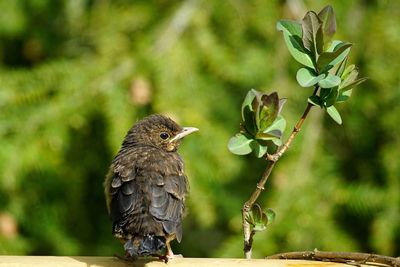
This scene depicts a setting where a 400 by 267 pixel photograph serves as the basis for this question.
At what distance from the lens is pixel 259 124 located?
2229 mm

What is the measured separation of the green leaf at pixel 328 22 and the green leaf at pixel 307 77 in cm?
9

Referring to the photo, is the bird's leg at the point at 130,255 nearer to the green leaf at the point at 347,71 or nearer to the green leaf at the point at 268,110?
the green leaf at the point at 268,110

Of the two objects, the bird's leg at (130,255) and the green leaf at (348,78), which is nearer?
the green leaf at (348,78)

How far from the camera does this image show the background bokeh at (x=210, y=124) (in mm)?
4422

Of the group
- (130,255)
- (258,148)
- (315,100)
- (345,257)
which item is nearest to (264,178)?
(258,148)

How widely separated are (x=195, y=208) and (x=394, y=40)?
4.39 feet

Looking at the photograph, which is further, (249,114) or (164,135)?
(164,135)

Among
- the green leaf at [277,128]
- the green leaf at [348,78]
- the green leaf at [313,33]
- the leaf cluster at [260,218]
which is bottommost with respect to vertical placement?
the leaf cluster at [260,218]

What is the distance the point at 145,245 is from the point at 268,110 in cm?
92

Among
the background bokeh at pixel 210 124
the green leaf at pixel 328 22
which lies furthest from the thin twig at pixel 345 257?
the background bokeh at pixel 210 124

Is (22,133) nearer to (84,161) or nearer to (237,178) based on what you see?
(84,161)

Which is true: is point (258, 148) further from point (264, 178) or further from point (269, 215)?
point (269, 215)

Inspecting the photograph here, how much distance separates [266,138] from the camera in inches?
87.7

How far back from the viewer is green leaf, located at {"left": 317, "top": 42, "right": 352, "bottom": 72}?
7.20 ft
